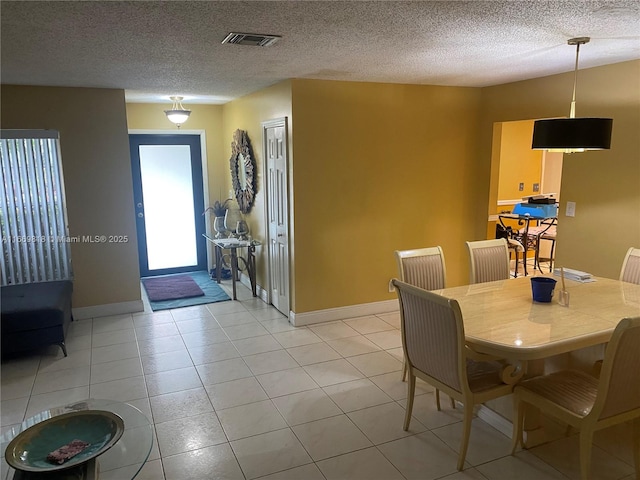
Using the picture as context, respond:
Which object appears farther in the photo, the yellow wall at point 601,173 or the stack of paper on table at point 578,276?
the yellow wall at point 601,173

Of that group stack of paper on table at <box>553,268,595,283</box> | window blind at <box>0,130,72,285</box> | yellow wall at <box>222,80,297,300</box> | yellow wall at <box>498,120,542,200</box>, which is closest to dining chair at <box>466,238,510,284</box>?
stack of paper on table at <box>553,268,595,283</box>

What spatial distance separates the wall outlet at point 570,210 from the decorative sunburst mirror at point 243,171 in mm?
3334

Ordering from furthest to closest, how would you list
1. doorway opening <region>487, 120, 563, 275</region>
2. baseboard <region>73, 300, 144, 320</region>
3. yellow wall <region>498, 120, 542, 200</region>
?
yellow wall <region>498, 120, 542, 200</region> < doorway opening <region>487, 120, 563, 275</region> < baseboard <region>73, 300, 144, 320</region>

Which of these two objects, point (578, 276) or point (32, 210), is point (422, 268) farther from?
point (32, 210)

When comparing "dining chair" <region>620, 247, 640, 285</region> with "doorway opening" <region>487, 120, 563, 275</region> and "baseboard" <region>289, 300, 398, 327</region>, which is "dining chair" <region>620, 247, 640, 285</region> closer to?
"baseboard" <region>289, 300, 398, 327</region>

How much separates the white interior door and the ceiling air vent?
165 centimetres

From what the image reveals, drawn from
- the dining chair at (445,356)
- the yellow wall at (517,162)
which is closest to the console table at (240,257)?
the dining chair at (445,356)

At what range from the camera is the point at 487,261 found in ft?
12.7

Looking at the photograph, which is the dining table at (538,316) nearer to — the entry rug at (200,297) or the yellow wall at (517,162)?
the entry rug at (200,297)

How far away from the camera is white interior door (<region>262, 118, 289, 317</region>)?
4684 mm

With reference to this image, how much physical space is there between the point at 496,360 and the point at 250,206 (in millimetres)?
3848

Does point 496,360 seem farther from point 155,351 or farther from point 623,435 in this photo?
point 155,351

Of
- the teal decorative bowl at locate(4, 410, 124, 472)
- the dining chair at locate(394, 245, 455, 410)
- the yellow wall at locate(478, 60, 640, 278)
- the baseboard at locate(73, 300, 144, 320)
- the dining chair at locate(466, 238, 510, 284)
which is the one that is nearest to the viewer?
the teal decorative bowl at locate(4, 410, 124, 472)

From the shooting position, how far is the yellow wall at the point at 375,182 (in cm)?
454
